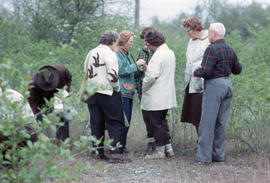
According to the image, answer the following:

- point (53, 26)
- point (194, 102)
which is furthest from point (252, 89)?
point (53, 26)

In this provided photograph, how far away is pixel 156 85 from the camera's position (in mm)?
5742

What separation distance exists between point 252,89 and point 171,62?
1190 mm

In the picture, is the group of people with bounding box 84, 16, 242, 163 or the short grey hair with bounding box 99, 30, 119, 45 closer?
the group of people with bounding box 84, 16, 242, 163

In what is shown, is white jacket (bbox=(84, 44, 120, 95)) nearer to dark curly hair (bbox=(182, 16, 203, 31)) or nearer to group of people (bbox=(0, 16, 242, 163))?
group of people (bbox=(0, 16, 242, 163))

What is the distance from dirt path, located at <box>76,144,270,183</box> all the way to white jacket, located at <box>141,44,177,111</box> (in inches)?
32.4

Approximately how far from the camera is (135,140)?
6844mm

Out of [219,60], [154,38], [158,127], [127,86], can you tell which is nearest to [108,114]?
[127,86]

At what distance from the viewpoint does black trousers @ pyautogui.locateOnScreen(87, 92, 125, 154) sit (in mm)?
5555

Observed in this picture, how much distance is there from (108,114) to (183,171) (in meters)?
1.31

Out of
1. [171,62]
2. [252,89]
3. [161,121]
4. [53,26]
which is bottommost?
[161,121]

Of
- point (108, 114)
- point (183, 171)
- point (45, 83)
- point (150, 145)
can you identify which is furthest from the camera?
point (150, 145)

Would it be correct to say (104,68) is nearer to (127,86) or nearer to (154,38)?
(127,86)

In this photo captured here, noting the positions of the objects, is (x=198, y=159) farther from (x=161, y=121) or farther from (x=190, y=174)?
(x=161, y=121)

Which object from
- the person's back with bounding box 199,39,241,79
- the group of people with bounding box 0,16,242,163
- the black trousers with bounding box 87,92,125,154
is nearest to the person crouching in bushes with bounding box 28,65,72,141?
the group of people with bounding box 0,16,242,163
